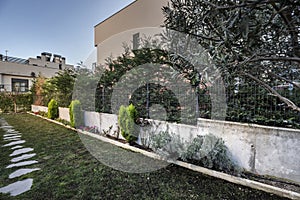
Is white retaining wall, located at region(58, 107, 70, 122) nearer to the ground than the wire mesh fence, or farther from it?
nearer to the ground

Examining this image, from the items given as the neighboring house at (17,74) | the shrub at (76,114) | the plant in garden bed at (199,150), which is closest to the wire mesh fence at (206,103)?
the plant in garden bed at (199,150)

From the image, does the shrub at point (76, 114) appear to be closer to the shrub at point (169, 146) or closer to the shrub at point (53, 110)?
the shrub at point (53, 110)

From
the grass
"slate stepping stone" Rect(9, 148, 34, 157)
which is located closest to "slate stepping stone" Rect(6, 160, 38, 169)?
the grass

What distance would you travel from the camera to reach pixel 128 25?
10898 mm

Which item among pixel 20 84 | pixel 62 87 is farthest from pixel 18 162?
pixel 20 84

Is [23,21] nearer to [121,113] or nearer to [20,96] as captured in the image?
[121,113]

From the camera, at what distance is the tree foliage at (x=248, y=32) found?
1.35 m

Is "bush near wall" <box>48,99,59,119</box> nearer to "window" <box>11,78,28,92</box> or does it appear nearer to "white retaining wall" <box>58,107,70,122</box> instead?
"white retaining wall" <box>58,107,70,122</box>

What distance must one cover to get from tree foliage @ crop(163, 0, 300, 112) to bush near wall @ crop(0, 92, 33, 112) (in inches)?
706

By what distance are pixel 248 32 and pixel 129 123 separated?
4.07 m

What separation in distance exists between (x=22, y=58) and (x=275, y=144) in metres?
32.9

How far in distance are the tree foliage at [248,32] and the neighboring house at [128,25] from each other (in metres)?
6.42

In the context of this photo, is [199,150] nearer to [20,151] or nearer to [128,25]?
[20,151]

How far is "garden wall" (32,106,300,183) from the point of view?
8.71ft
